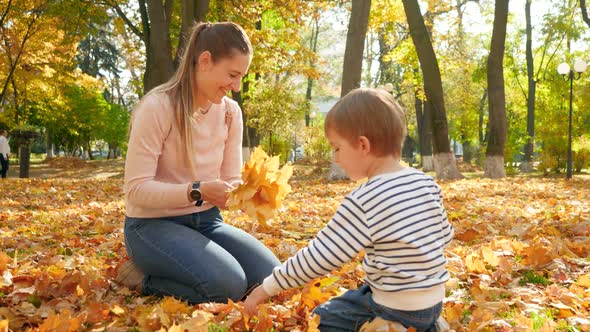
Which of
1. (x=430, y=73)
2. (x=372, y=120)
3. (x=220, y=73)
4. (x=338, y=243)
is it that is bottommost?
(x=338, y=243)

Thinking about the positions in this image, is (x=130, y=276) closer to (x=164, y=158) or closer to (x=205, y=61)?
(x=164, y=158)

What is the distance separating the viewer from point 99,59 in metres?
45.1

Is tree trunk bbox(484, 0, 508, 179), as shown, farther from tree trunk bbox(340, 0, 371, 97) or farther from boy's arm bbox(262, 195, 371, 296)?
boy's arm bbox(262, 195, 371, 296)

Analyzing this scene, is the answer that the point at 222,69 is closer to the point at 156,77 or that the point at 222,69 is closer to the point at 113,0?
the point at 156,77

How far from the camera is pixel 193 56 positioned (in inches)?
128

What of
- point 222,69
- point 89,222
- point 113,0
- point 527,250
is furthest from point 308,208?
point 113,0

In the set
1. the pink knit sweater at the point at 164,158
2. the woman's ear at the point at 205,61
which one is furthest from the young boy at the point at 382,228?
the woman's ear at the point at 205,61

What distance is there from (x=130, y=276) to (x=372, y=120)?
196 centimetres

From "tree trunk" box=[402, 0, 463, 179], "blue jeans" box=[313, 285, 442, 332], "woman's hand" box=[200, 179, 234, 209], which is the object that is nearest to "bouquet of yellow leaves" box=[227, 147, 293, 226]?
"woman's hand" box=[200, 179, 234, 209]

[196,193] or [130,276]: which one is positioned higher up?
[196,193]

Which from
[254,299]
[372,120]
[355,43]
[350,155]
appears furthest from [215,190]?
[355,43]

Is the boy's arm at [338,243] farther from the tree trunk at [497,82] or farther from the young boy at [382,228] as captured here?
the tree trunk at [497,82]

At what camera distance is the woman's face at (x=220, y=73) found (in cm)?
318

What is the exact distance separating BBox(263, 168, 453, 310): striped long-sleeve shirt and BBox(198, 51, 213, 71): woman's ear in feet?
4.92
